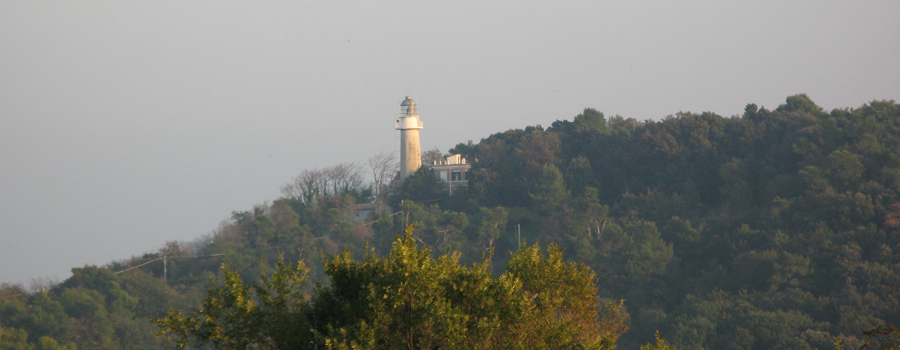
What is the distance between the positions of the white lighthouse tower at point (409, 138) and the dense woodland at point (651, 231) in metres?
A: 1.44

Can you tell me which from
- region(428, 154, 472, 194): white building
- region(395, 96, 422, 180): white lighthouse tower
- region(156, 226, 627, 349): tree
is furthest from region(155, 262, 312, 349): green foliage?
region(428, 154, 472, 194): white building

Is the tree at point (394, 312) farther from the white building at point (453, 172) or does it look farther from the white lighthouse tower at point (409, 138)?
the white building at point (453, 172)

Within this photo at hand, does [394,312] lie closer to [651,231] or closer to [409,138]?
[651,231]

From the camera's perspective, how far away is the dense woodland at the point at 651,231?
126ft

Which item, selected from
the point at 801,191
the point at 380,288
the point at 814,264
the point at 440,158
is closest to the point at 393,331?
the point at 380,288

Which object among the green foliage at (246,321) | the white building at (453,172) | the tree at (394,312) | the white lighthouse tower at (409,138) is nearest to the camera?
the tree at (394,312)

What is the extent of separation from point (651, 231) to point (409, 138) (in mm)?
19560

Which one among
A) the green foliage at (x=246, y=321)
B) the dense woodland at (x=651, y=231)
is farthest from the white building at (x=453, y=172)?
the green foliage at (x=246, y=321)

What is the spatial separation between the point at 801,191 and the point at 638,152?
12.5 metres

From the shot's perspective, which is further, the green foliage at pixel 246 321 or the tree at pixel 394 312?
the green foliage at pixel 246 321

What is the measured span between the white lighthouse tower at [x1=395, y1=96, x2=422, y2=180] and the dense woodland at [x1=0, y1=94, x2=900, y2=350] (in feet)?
4.72

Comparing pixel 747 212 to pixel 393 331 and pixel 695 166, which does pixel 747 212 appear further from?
pixel 393 331

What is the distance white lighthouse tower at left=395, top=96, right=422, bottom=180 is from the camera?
192 feet

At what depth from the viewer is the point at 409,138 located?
59.3 meters
